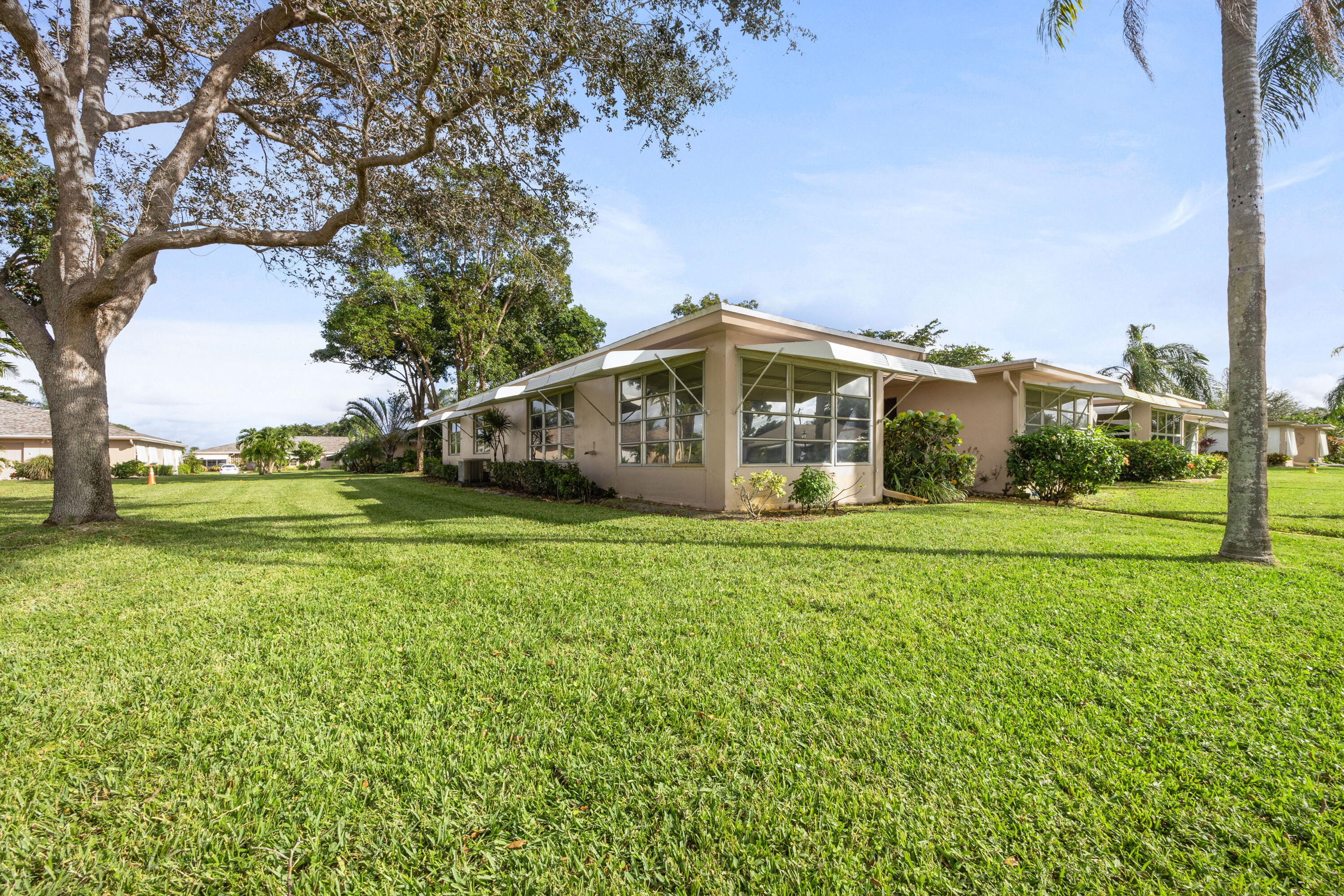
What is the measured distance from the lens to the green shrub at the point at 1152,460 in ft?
51.7

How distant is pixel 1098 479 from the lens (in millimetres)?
10102

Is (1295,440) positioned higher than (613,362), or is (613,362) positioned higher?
(613,362)

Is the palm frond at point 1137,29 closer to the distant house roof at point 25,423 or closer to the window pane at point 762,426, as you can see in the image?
the window pane at point 762,426

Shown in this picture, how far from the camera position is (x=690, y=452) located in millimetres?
9750

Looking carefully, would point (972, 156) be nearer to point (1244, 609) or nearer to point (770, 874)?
point (1244, 609)

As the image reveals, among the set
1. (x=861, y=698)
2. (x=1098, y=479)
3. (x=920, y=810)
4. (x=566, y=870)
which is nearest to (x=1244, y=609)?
(x=861, y=698)

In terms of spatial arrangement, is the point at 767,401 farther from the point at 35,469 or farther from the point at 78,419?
the point at 35,469

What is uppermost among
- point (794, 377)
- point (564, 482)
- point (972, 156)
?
point (972, 156)

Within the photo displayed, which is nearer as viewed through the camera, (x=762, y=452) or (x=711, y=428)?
(x=711, y=428)

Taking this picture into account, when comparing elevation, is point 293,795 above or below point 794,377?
below

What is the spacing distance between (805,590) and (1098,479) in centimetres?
914

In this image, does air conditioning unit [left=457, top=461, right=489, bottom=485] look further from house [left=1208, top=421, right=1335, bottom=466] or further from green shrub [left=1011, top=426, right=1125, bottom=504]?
house [left=1208, top=421, right=1335, bottom=466]

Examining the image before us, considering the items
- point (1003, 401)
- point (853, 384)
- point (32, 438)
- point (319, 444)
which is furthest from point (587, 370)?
point (319, 444)

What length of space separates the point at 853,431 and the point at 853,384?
93 centimetres
